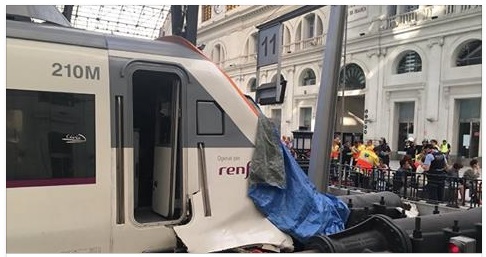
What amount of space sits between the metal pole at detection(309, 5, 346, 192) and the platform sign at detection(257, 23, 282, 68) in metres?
1.04

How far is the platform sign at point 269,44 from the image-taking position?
5574 mm

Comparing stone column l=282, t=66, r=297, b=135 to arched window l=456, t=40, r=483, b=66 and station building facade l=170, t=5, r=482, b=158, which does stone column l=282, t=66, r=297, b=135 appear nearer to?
station building facade l=170, t=5, r=482, b=158

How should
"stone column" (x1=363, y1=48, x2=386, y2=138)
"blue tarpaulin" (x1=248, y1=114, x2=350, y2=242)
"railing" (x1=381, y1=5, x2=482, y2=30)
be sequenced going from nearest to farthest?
"blue tarpaulin" (x1=248, y1=114, x2=350, y2=242) < "railing" (x1=381, y1=5, x2=482, y2=30) < "stone column" (x1=363, y1=48, x2=386, y2=138)

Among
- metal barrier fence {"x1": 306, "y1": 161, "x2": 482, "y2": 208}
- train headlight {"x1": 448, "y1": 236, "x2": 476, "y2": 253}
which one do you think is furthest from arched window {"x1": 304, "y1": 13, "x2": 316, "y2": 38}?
train headlight {"x1": 448, "y1": 236, "x2": 476, "y2": 253}

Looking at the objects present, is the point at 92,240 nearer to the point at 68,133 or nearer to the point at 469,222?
the point at 68,133

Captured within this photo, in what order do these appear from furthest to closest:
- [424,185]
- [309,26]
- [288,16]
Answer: [309,26]
[424,185]
[288,16]

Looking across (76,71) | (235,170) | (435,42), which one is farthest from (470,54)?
(76,71)

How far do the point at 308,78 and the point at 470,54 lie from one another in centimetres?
1368

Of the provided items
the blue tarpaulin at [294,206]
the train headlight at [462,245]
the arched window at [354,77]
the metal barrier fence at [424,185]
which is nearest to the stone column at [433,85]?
the arched window at [354,77]

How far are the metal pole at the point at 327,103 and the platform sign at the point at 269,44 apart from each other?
104 centimetres

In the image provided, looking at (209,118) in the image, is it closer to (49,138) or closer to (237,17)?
(49,138)

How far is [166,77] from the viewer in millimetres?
4133

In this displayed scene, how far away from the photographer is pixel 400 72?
30.1m

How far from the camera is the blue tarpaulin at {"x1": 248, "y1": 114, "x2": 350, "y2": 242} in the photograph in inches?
169
